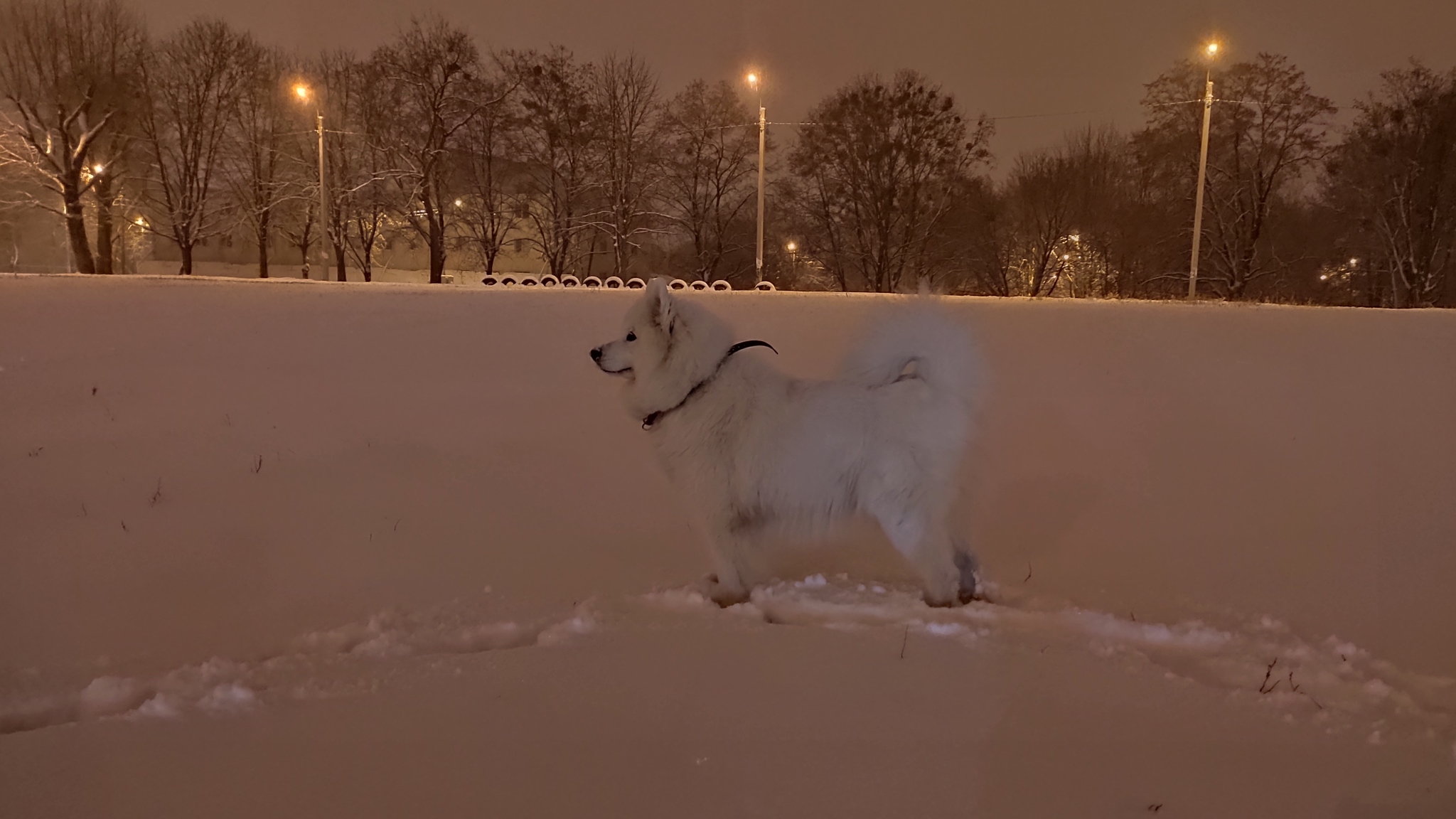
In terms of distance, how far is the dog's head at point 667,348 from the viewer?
3.89 metres

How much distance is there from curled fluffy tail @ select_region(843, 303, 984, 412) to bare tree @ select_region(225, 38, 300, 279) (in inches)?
1348

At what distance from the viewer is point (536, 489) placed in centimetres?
539

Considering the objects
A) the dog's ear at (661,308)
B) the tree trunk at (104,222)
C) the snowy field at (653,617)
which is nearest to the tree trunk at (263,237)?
the tree trunk at (104,222)

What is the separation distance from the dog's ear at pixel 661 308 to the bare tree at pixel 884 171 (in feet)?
104

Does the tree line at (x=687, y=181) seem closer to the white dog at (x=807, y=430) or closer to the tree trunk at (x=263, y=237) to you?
the tree trunk at (x=263, y=237)

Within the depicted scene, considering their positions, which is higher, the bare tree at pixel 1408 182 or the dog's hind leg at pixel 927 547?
the bare tree at pixel 1408 182

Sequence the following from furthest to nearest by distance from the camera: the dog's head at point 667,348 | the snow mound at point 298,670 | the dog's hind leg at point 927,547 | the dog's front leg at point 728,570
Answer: the dog's head at point 667,348, the dog's front leg at point 728,570, the dog's hind leg at point 927,547, the snow mound at point 298,670

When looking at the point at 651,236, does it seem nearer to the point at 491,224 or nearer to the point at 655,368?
the point at 491,224

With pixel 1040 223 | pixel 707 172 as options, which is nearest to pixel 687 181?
pixel 707 172

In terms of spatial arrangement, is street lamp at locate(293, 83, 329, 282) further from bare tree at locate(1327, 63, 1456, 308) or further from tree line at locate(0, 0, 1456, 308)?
bare tree at locate(1327, 63, 1456, 308)

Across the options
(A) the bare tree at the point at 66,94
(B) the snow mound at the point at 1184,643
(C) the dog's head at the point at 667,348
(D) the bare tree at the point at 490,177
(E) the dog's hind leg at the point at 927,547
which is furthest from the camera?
(D) the bare tree at the point at 490,177

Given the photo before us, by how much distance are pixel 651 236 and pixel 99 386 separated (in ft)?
92.3

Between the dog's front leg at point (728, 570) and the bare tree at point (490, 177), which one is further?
the bare tree at point (490, 177)

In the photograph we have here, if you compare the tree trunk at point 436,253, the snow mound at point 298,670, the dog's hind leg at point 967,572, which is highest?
the tree trunk at point 436,253
